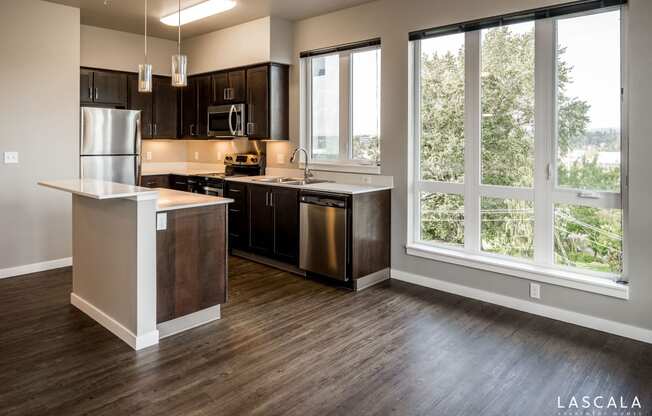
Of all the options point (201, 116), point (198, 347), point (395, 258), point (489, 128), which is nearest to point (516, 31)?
point (489, 128)

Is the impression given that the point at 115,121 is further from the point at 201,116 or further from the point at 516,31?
the point at 516,31

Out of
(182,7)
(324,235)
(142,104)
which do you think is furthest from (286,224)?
(142,104)

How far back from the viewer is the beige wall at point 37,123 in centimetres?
471

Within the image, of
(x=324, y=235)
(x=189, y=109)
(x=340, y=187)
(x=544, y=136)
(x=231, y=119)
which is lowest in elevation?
(x=324, y=235)

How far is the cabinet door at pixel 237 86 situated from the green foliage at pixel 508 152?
2301 mm

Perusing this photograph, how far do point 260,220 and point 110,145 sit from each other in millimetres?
1943

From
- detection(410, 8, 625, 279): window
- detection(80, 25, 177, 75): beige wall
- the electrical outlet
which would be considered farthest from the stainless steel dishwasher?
detection(80, 25, 177, 75): beige wall

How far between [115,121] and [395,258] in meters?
3.53

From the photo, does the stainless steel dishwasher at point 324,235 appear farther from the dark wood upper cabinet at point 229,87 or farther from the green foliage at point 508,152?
the dark wood upper cabinet at point 229,87

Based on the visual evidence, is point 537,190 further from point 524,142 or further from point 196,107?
point 196,107

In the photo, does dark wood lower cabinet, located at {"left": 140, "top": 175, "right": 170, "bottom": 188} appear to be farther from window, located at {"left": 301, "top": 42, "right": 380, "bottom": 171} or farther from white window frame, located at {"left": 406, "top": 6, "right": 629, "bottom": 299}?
white window frame, located at {"left": 406, "top": 6, "right": 629, "bottom": 299}

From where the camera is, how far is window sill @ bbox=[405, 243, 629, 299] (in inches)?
135

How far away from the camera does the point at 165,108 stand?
6645 millimetres

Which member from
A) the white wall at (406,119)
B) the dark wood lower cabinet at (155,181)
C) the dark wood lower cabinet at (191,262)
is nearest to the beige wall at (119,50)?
the dark wood lower cabinet at (155,181)
